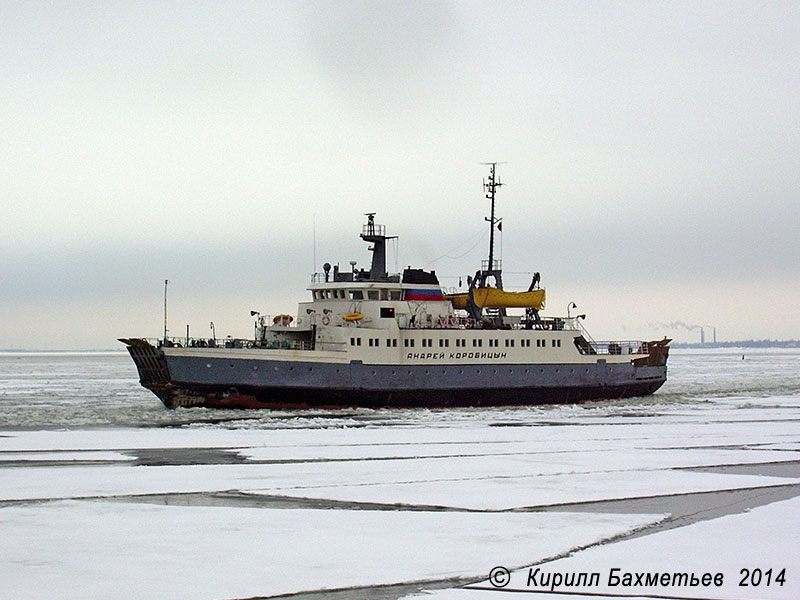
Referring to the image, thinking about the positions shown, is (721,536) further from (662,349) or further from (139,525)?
(662,349)

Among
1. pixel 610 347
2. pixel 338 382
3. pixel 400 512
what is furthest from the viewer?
pixel 610 347

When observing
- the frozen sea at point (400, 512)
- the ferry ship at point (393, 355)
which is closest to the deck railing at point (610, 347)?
the ferry ship at point (393, 355)

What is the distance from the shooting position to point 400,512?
51.5 feet

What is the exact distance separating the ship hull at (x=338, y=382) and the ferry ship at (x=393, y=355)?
38 mm

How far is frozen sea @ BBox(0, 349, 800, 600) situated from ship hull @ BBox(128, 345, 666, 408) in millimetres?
5673

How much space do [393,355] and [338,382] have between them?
102 inches

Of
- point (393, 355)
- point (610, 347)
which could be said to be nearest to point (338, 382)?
point (393, 355)

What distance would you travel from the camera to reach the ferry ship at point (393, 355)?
119 feet

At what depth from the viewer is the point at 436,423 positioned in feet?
107

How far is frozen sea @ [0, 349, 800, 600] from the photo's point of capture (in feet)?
38.0

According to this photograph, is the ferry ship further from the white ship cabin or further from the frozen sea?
the frozen sea

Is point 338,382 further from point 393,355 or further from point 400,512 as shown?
point 400,512

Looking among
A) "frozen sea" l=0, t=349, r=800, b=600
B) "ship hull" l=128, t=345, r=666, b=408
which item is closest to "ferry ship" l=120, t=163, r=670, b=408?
"ship hull" l=128, t=345, r=666, b=408

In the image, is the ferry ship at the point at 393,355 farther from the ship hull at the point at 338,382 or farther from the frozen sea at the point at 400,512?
the frozen sea at the point at 400,512
